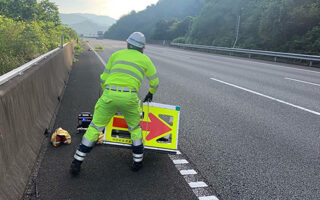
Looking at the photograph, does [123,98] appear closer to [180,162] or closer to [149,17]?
[180,162]

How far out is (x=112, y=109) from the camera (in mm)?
3486

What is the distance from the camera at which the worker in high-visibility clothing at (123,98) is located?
342 centimetres

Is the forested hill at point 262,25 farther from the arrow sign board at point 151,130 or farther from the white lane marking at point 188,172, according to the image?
the white lane marking at point 188,172

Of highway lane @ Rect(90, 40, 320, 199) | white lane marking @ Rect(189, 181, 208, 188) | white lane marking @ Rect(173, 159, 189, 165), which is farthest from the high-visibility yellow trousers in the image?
highway lane @ Rect(90, 40, 320, 199)

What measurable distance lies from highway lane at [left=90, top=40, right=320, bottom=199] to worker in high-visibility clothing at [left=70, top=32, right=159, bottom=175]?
3.54 ft

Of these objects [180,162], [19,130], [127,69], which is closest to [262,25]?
[180,162]

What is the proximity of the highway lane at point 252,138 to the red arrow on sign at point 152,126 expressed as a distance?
58 centimetres

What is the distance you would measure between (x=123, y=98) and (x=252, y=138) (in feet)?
9.09

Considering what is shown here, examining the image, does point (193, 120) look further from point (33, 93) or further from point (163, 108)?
point (33, 93)

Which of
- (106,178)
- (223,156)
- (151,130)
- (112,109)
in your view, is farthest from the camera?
(223,156)

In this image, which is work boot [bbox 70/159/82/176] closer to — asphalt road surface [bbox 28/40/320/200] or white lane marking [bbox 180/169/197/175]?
asphalt road surface [bbox 28/40/320/200]

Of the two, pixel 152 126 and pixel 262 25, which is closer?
pixel 152 126

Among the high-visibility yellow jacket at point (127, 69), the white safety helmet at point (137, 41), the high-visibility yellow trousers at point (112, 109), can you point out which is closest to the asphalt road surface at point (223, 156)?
the high-visibility yellow trousers at point (112, 109)

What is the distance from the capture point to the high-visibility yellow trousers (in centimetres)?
339
